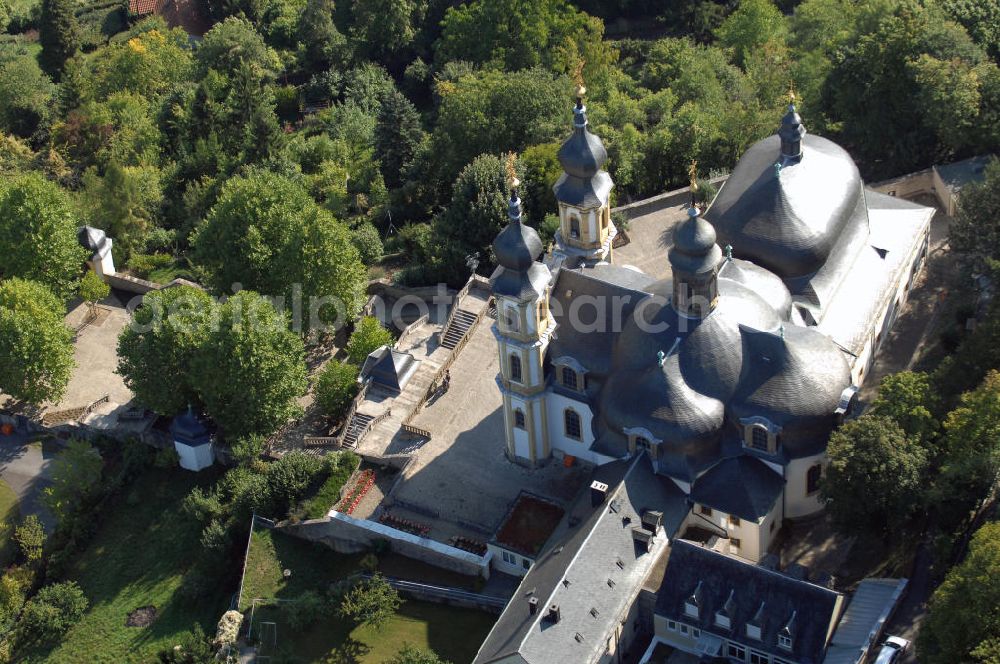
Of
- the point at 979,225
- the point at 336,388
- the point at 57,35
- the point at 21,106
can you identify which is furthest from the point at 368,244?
the point at 57,35

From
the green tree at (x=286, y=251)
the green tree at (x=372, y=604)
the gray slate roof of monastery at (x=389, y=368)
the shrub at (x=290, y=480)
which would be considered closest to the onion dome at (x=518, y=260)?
the green tree at (x=372, y=604)

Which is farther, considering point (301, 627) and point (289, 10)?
point (289, 10)

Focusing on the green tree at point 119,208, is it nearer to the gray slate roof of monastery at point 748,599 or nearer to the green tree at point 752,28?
the green tree at point 752,28

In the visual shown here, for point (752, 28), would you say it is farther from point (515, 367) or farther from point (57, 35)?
point (57, 35)

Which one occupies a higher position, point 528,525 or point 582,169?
point 582,169

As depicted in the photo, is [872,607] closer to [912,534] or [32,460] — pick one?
[912,534]

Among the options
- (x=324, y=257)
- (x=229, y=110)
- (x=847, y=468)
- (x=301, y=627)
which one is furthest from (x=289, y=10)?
(x=847, y=468)

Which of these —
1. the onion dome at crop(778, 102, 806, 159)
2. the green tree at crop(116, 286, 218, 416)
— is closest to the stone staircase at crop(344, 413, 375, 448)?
the green tree at crop(116, 286, 218, 416)
